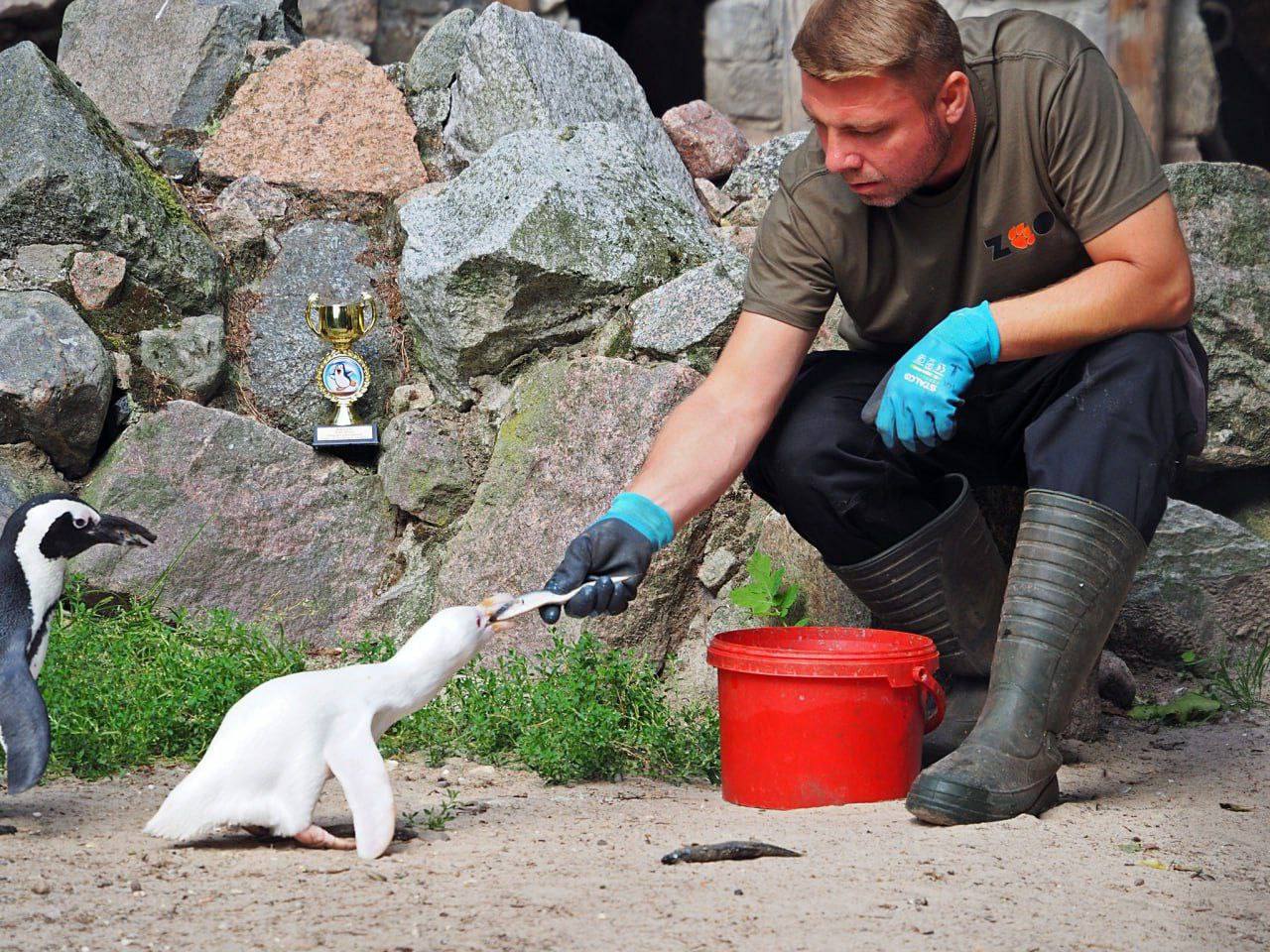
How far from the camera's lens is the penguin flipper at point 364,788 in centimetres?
234

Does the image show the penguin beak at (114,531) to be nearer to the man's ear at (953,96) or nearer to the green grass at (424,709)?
the green grass at (424,709)

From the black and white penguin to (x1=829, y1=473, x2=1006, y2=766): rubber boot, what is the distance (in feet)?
5.37

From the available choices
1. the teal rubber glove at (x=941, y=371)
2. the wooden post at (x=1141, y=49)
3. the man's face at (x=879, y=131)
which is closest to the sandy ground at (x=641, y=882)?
the teal rubber glove at (x=941, y=371)

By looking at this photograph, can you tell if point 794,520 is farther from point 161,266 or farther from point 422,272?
point 161,266

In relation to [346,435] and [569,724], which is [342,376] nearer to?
[346,435]

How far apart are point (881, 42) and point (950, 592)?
1223 mm

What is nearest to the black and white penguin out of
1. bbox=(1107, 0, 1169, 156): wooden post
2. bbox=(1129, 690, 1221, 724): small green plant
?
bbox=(1129, 690, 1221, 724): small green plant

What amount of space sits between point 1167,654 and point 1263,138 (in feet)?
25.2

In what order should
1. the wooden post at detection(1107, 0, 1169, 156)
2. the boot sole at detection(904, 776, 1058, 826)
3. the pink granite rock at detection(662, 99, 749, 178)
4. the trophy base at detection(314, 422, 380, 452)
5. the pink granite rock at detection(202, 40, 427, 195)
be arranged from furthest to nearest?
the wooden post at detection(1107, 0, 1169, 156)
the pink granite rock at detection(662, 99, 749, 178)
the pink granite rock at detection(202, 40, 427, 195)
the trophy base at detection(314, 422, 380, 452)
the boot sole at detection(904, 776, 1058, 826)

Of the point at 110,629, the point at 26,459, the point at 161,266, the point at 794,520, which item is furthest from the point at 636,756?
the point at 161,266

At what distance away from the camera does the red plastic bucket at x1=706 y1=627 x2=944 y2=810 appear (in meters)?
2.77

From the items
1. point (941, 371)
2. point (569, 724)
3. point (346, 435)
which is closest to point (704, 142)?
point (346, 435)

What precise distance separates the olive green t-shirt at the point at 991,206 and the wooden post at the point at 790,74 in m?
5.06

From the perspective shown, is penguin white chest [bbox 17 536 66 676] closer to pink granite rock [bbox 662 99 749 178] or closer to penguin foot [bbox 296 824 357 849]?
penguin foot [bbox 296 824 357 849]
